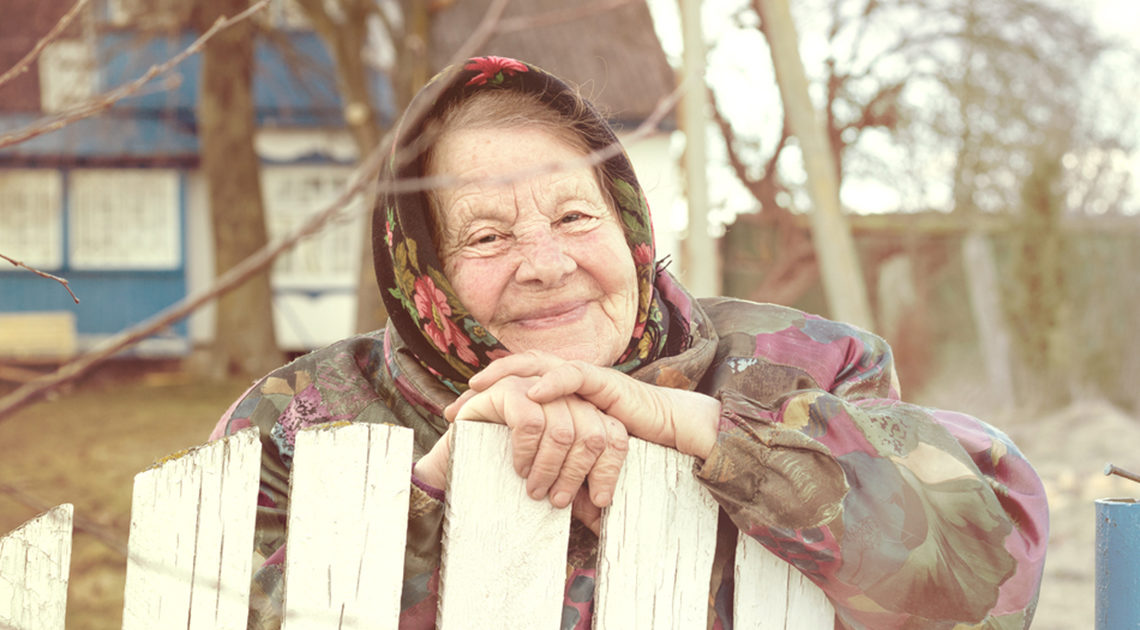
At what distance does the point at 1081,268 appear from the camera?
424 inches

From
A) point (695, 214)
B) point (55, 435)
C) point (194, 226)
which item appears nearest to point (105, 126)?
point (194, 226)

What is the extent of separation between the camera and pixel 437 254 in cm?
200

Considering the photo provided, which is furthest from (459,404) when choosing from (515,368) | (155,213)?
(155,213)

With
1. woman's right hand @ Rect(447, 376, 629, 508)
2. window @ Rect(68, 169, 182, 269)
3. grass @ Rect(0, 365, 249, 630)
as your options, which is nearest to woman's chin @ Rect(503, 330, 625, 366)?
woman's right hand @ Rect(447, 376, 629, 508)

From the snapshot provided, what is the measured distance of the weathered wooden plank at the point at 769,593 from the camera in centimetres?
149

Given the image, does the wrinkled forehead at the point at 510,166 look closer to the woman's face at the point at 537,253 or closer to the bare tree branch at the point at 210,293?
the woman's face at the point at 537,253

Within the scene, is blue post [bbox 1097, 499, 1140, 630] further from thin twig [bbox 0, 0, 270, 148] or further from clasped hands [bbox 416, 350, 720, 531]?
thin twig [bbox 0, 0, 270, 148]

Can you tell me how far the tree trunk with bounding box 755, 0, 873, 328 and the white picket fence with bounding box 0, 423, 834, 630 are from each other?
360cm

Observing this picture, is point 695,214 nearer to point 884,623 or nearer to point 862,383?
point 862,383

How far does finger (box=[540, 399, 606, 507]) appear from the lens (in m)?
1.36

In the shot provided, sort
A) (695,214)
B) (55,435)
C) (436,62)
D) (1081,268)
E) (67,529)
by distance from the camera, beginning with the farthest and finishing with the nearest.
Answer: (436,62) < (1081,268) < (55,435) < (695,214) < (67,529)

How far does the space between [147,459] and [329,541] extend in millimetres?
7781

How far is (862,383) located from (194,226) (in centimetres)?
1612

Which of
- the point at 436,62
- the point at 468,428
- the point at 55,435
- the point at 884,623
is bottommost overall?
the point at 55,435
